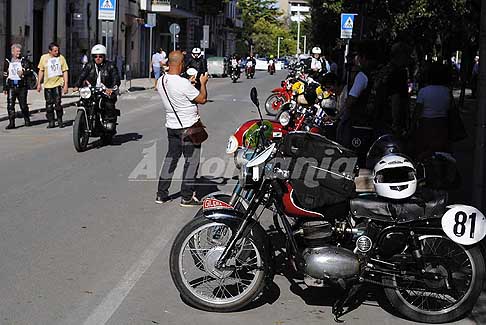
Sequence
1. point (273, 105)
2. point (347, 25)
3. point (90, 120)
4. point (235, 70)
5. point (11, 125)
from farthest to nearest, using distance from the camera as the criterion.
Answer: point (235, 70), point (347, 25), point (273, 105), point (11, 125), point (90, 120)

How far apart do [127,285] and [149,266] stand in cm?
59

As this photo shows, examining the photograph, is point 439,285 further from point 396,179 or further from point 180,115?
point 180,115

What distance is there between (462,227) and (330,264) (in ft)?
3.19

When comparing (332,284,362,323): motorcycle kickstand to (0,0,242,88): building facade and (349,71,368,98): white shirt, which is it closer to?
(349,71,368,98): white shirt

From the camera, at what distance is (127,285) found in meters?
6.44

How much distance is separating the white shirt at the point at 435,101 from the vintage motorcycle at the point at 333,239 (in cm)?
357

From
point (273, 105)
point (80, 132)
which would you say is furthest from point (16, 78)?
point (273, 105)

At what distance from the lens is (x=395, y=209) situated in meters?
5.71

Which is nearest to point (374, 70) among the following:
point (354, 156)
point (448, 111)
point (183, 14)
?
point (448, 111)

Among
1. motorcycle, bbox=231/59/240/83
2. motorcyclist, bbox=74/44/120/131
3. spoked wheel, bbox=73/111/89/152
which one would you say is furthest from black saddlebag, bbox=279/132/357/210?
motorcycle, bbox=231/59/240/83

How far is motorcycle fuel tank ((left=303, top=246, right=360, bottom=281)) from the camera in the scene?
18.4 feet

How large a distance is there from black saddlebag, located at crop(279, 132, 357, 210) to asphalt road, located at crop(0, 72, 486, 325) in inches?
34.7

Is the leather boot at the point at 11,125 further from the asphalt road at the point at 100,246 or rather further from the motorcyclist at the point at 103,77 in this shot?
the motorcyclist at the point at 103,77

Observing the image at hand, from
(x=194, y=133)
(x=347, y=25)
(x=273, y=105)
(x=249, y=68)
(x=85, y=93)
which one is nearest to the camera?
(x=194, y=133)
